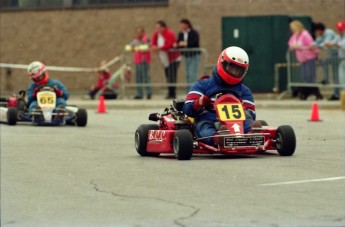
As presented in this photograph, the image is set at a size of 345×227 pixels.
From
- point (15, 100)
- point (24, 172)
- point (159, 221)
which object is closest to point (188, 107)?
point (24, 172)

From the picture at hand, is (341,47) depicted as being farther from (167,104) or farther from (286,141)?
→ (286,141)

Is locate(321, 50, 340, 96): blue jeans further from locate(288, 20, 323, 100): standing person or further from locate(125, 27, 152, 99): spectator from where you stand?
locate(125, 27, 152, 99): spectator

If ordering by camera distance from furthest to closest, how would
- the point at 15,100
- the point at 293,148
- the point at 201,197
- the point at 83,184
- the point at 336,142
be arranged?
1. the point at 15,100
2. the point at 336,142
3. the point at 293,148
4. the point at 83,184
5. the point at 201,197

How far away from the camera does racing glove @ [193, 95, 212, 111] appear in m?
15.0

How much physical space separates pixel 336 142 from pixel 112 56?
18868 millimetres

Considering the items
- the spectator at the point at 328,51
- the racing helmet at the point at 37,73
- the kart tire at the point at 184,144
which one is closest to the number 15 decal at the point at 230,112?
the kart tire at the point at 184,144

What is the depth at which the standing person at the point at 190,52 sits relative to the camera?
29.7 meters

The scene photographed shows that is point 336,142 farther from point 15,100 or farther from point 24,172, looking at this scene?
point 15,100

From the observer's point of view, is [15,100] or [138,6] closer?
[15,100]

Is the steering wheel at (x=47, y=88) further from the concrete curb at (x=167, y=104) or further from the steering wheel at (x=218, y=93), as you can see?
the steering wheel at (x=218, y=93)

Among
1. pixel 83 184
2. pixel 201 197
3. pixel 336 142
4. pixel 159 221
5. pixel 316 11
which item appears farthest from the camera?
pixel 316 11

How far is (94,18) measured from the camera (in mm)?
36219

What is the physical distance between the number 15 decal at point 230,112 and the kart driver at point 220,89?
0.16m

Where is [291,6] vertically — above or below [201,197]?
above
